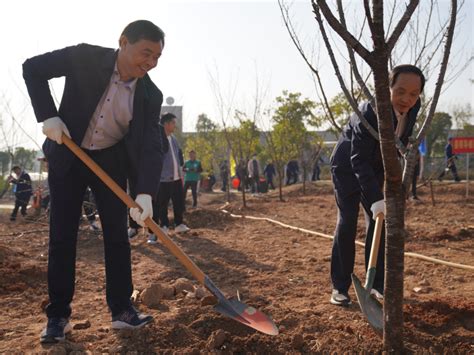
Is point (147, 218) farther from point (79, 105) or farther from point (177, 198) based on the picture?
point (177, 198)

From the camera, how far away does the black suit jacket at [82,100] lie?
2455 millimetres

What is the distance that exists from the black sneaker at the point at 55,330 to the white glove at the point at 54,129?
35.5 inches

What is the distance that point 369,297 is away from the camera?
2.68 meters

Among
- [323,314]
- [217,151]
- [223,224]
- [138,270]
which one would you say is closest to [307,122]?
[217,151]

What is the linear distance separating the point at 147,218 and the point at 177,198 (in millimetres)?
4237

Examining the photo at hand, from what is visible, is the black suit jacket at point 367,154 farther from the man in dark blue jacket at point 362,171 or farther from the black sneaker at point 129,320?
the black sneaker at point 129,320

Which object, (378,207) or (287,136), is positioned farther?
(287,136)

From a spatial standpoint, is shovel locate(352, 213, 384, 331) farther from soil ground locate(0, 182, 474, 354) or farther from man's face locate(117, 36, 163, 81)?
man's face locate(117, 36, 163, 81)

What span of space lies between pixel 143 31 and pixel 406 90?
1.42 metres

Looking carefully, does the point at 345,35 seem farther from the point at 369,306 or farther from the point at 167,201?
the point at 167,201

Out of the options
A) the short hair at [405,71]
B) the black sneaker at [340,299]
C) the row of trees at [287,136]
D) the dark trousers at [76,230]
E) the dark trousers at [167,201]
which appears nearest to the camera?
the dark trousers at [76,230]

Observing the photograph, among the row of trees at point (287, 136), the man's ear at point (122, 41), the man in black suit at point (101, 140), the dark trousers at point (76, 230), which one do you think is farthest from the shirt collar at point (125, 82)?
the row of trees at point (287, 136)

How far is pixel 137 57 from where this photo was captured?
2.39 m

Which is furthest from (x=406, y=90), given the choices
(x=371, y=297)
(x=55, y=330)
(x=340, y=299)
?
(x=55, y=330)
